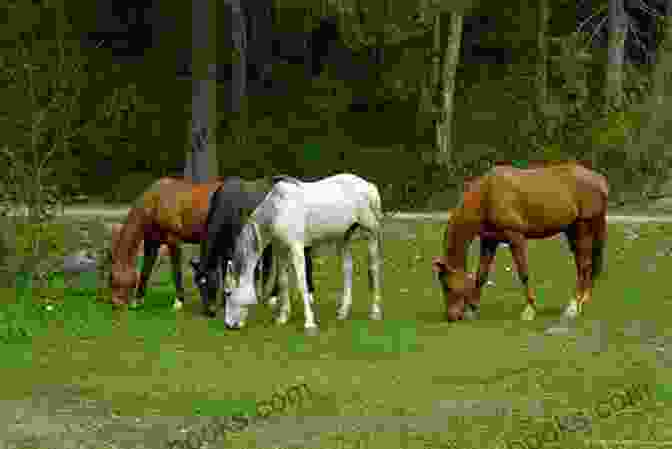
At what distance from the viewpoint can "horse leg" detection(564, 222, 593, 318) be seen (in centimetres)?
1560

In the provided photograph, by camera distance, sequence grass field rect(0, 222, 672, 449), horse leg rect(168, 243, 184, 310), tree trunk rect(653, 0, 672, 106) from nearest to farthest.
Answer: grass field rect(0, 222, 672, 449)
horse leg rect(168, 243, 184, 310)
tree trunk rect(653, 0, 672, 106)

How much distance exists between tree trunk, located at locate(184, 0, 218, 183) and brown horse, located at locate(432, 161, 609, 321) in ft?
45.9

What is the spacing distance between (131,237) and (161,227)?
17.4 inches

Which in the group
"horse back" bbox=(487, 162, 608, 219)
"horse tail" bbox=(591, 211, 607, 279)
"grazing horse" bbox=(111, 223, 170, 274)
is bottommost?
"grazing horse" bbox=(111, 223, 170, 274)

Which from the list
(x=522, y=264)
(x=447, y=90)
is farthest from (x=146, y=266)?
(x=447, y=90)

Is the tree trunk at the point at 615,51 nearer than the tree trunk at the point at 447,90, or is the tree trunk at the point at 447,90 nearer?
the tree trunk at the point at 615,51

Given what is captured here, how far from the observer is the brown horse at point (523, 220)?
15.2m

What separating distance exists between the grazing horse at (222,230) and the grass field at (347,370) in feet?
1.61

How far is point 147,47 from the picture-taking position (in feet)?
126

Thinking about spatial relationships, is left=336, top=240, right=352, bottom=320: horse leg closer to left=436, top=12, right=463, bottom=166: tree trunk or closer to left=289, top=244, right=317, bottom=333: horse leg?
left=289, top=244, right=317, bottom=333: horse leg

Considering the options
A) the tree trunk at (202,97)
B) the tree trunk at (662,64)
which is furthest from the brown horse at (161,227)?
the tree trunk at (662,64)

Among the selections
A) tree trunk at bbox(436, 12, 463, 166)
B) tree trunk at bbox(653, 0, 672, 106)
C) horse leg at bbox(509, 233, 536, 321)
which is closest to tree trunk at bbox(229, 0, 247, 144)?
tree trunk at bbox(436, 12, 463, 166)

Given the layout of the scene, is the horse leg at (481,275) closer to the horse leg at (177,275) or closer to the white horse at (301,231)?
the white horse at (301,231)

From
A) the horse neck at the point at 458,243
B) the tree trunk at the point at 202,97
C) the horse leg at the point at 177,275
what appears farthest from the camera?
the tree trunk at the point at 202,97
